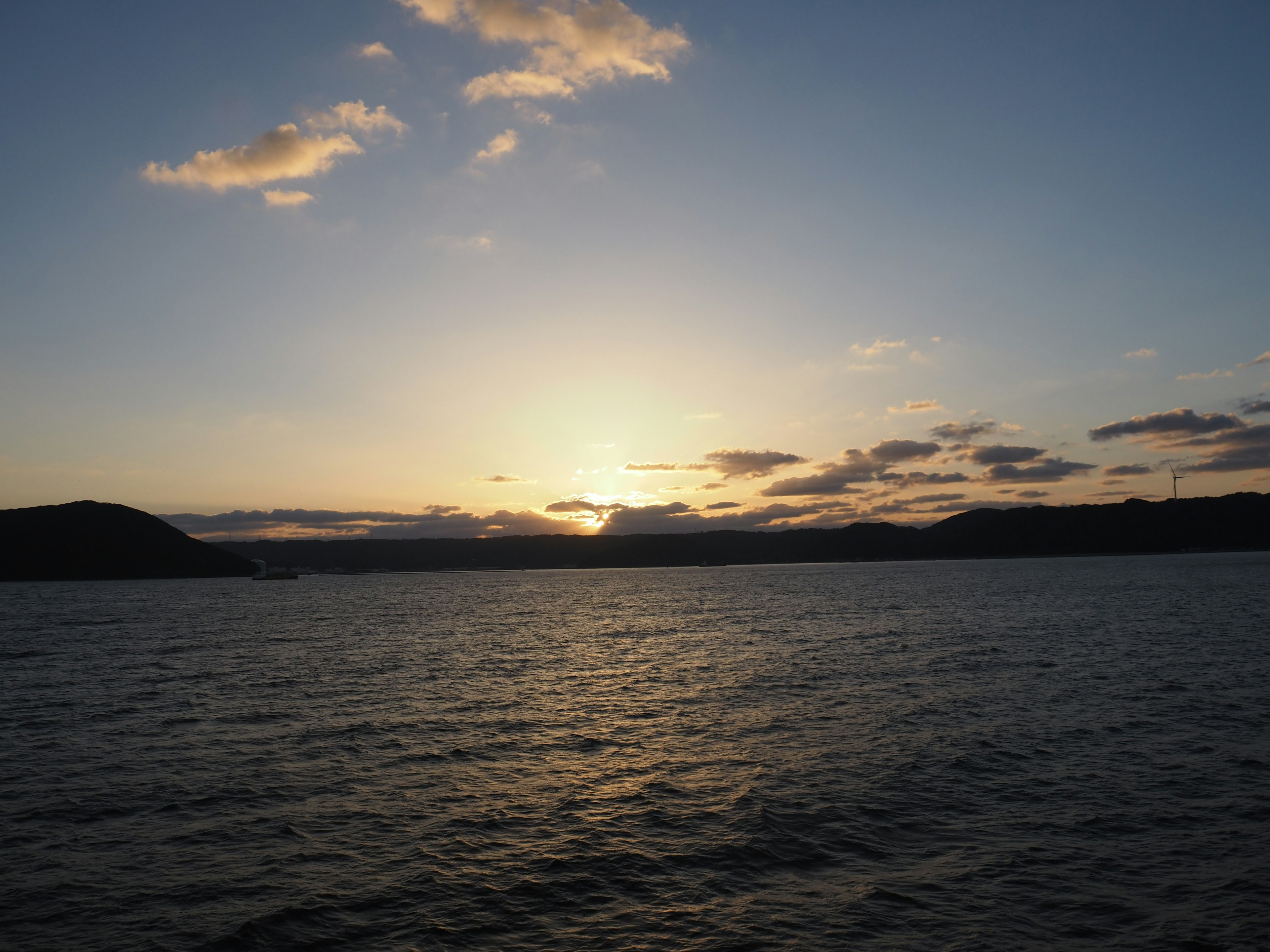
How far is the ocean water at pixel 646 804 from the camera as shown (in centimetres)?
1503

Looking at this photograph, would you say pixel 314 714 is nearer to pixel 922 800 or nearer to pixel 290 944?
pixel 290 944

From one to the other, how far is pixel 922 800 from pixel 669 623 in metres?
71.3

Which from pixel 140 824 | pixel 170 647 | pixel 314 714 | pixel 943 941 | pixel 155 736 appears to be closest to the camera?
pixel 943 941

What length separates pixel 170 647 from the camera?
68.2m

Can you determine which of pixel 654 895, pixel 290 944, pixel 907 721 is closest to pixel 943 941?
pixel 654 895

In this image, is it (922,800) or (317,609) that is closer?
(922,800)

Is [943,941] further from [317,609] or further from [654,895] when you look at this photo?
[317,609]

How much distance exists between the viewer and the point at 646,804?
22453 mm

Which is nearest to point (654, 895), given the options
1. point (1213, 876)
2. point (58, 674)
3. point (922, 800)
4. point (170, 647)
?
point (922, 800)

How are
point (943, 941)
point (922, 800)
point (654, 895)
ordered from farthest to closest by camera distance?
point (922, 800) → point (654, 895) → point (943, 941)

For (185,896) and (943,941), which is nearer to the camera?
(943,941)

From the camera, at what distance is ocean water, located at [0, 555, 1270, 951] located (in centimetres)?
1503

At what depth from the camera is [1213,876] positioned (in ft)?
55.1

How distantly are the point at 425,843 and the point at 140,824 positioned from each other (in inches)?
340
